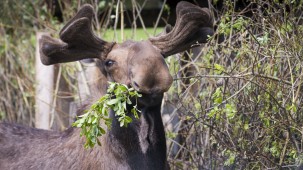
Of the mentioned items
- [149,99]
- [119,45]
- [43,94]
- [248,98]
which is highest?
[119,45]

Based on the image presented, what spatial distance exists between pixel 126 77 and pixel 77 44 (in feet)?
1.84

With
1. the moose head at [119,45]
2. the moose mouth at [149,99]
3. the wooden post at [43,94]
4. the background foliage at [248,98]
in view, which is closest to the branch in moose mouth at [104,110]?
the moose mouth at [149,99]

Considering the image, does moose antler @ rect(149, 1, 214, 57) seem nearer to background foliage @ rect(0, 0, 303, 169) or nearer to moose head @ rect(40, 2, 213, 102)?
moose head @ rect(40, 2, 213, 102)

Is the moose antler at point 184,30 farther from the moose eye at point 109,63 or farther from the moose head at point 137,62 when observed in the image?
the moose eye at point 109,63

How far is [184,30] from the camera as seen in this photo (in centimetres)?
488

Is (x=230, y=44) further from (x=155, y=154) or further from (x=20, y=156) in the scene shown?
(x=20, y=156)

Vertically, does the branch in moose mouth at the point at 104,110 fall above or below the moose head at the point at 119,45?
below

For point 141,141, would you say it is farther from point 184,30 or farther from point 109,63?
point 184,30

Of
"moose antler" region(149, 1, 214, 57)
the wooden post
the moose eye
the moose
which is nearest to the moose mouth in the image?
the moose

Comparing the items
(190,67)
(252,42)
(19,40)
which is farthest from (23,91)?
(252,42)

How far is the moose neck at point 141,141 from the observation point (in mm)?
4574

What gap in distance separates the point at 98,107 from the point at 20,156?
155cm

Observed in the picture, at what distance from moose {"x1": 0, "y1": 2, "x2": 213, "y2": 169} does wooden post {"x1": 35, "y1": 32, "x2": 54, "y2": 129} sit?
307cm

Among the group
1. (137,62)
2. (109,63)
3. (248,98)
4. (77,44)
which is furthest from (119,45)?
(248,98)
